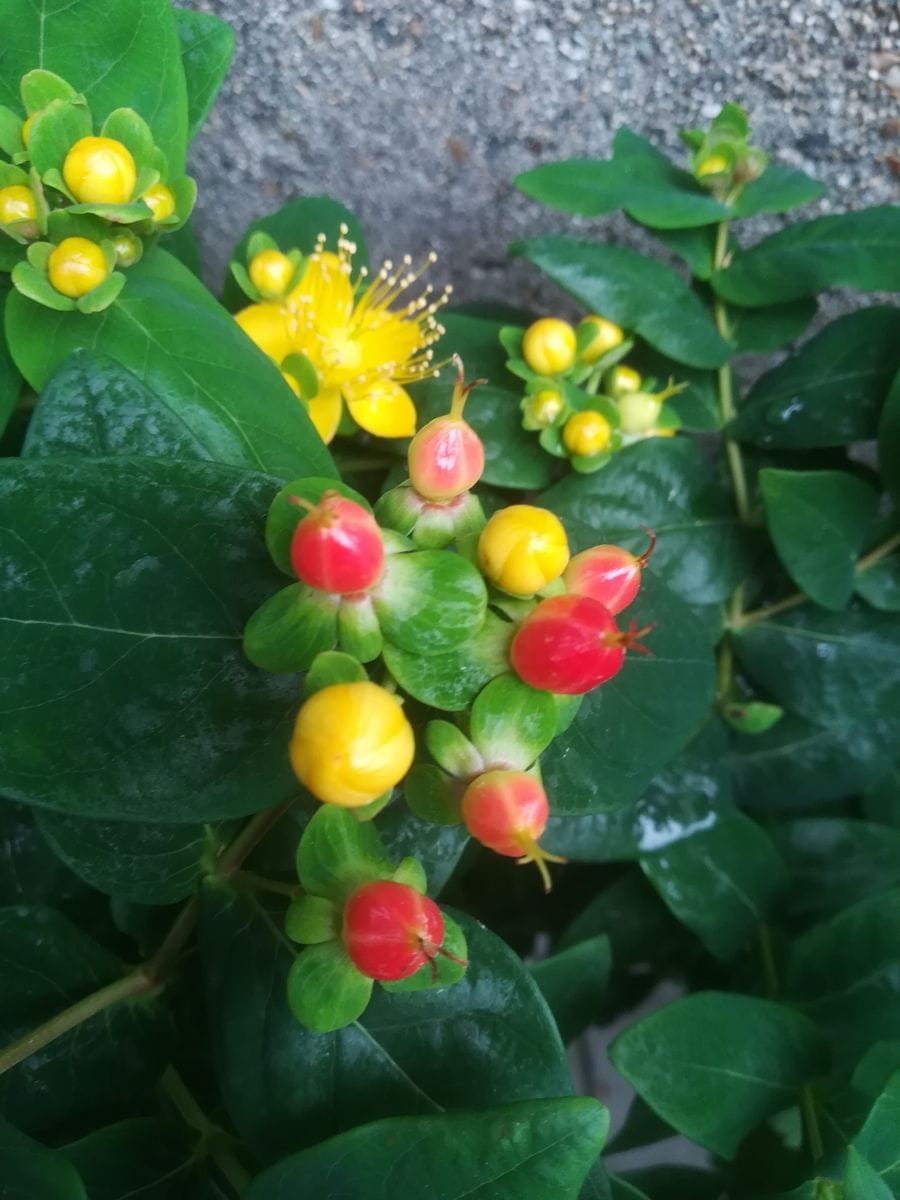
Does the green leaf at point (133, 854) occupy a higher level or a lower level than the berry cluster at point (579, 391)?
lower

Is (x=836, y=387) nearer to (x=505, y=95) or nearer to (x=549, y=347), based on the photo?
(x=549, y=347)

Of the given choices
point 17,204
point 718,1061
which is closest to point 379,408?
point 17,204

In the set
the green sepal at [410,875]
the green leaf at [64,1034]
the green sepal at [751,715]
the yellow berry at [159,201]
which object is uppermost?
the yellow berry at [159,201]

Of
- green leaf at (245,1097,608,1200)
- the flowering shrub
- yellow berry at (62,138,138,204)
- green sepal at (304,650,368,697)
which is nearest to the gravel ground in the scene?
the flowering shrub

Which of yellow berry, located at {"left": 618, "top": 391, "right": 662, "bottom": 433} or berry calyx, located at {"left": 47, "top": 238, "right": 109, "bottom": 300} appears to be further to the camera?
yellow berry, located at {"left": 618, "top": 391, "right": 662, "bottom": 433}

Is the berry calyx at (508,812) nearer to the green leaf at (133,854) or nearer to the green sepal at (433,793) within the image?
the green sepal at (433,793)

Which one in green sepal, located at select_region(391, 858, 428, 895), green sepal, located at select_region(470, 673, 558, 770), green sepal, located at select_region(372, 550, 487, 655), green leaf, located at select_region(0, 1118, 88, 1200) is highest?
green sepal, located at select_region(372, 550, 487, 655)

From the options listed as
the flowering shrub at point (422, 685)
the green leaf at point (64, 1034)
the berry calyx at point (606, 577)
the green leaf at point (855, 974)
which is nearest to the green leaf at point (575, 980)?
the flowering shrub at point (422, 685)

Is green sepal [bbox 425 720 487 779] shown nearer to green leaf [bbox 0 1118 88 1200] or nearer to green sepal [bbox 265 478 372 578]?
green sepal [bbox 265 478 372 578]
